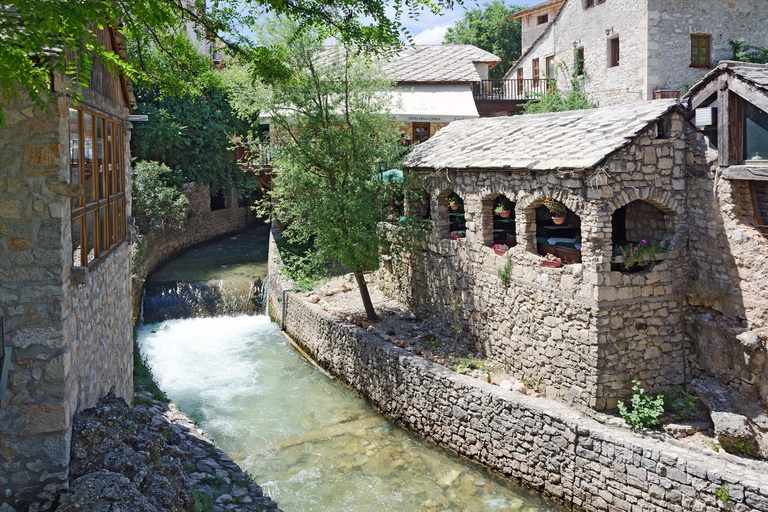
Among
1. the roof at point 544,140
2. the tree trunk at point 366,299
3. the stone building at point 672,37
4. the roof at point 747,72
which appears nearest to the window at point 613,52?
the stone building at point 672,37

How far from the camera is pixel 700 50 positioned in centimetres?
1919

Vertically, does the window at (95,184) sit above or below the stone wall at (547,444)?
above

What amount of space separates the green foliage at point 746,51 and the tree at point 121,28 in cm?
1494

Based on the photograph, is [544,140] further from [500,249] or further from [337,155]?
[337,155]

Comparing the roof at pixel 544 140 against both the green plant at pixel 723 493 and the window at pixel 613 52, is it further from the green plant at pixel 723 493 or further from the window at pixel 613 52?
the window at pixel 613 52

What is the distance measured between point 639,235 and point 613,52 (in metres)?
13.2

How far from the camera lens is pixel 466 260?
12.1 m

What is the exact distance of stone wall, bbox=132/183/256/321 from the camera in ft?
61.2

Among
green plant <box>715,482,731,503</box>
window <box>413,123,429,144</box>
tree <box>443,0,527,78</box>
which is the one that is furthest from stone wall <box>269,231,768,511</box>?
tree <box>443,0,527,78</box>

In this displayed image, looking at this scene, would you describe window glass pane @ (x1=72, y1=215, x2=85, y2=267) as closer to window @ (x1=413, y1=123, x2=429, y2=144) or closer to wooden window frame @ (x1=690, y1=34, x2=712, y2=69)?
window @ (x1=413, y1=123, x2=429, y2=144)

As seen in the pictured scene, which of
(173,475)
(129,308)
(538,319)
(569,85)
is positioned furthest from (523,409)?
(569,85)

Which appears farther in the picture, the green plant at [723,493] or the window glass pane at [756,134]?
the window glass pane at [756,134]

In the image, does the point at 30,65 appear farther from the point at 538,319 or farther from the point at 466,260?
A: the point at 466,260

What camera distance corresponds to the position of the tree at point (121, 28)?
405 centimetres
